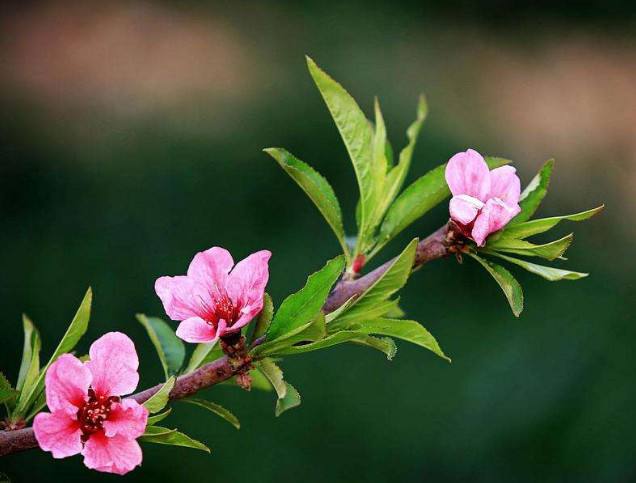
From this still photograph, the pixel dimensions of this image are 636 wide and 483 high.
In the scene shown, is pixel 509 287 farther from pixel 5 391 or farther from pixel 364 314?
pixel 5 391

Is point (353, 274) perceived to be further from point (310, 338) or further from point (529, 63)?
point (529, 63)

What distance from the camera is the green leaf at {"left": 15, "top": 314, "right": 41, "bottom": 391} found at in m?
0.64

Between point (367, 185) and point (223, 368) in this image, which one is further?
point (367, 185)

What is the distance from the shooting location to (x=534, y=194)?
2.34ft

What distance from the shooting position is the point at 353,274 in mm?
741

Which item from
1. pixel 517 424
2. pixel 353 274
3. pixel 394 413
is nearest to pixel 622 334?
pixel 517 424

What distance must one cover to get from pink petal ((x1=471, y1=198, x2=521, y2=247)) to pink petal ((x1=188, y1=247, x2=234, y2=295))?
0.20m

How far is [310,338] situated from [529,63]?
11.0 feet

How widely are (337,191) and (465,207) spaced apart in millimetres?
2233

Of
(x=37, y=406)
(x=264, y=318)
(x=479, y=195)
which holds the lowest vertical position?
(x=37, y=406)

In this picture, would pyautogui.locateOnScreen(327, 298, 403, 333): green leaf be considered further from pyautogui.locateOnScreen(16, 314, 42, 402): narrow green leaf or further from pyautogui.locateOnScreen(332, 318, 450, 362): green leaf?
pyautogui.locateOnScreen(16, 314, 42, 402): narrow green leaf

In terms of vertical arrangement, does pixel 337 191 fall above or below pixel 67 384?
below

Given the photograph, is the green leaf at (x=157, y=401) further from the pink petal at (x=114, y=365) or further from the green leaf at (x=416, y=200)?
the green leaf at (x=416, y=200)

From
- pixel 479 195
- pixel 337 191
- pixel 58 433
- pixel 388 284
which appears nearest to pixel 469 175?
pixel 479 195
